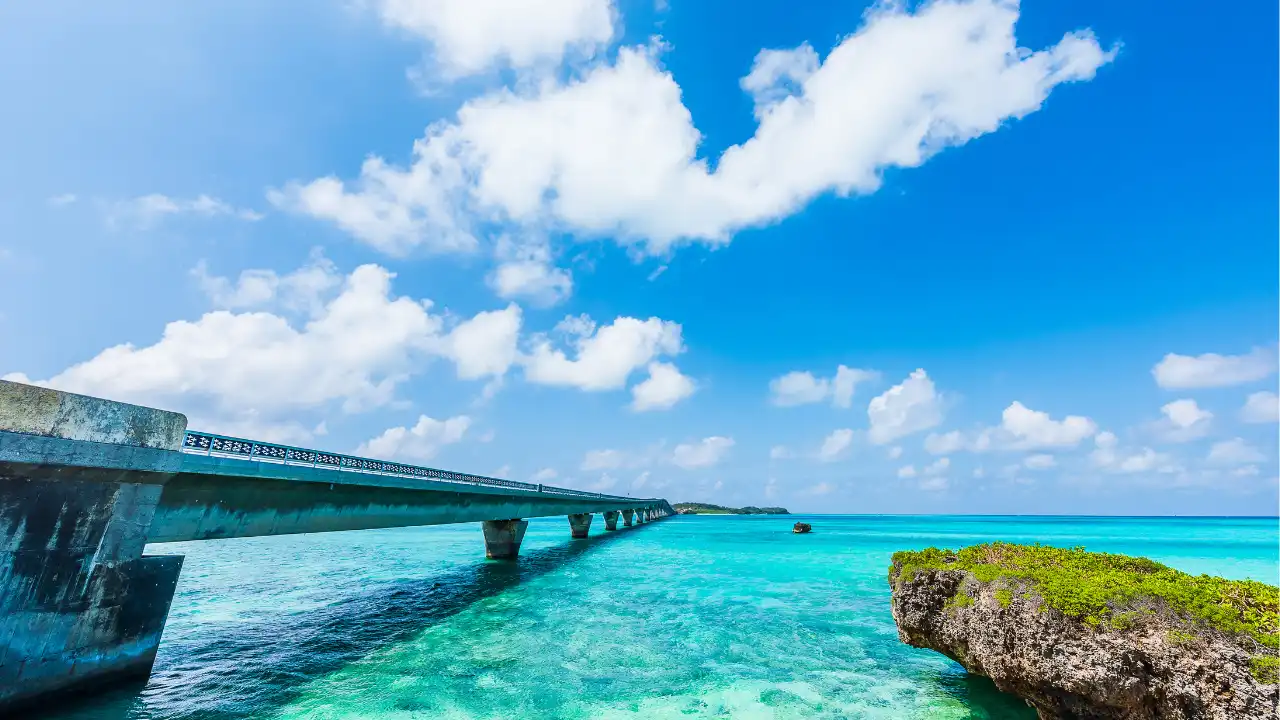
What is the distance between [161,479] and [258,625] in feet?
29.3

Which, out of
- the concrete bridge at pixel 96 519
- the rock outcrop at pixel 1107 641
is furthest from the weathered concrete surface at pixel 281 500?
the rock outcrop at pixel 1107 641

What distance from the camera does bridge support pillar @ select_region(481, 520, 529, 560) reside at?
4147 centimetres

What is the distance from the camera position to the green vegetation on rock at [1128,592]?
7223 millimetres

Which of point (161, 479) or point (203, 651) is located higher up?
point (161, 479)

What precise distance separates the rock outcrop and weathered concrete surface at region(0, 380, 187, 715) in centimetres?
1778

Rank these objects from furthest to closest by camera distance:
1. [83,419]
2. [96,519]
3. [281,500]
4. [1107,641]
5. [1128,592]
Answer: [281,500] → [96,519] → [83,419] → [1128,592] → [1107,641]

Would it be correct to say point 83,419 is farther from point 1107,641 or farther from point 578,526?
point 578,526

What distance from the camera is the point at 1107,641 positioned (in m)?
7.65

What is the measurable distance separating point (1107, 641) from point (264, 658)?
19387 mm

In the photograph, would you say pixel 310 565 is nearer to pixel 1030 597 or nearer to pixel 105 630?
pixel 105 630

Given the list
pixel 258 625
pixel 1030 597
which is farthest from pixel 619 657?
pixel 258 625

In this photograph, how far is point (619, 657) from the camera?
49.0 feet

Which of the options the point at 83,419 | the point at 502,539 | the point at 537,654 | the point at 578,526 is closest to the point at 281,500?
the point at 83,419

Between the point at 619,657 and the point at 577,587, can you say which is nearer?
the point at 619,657
